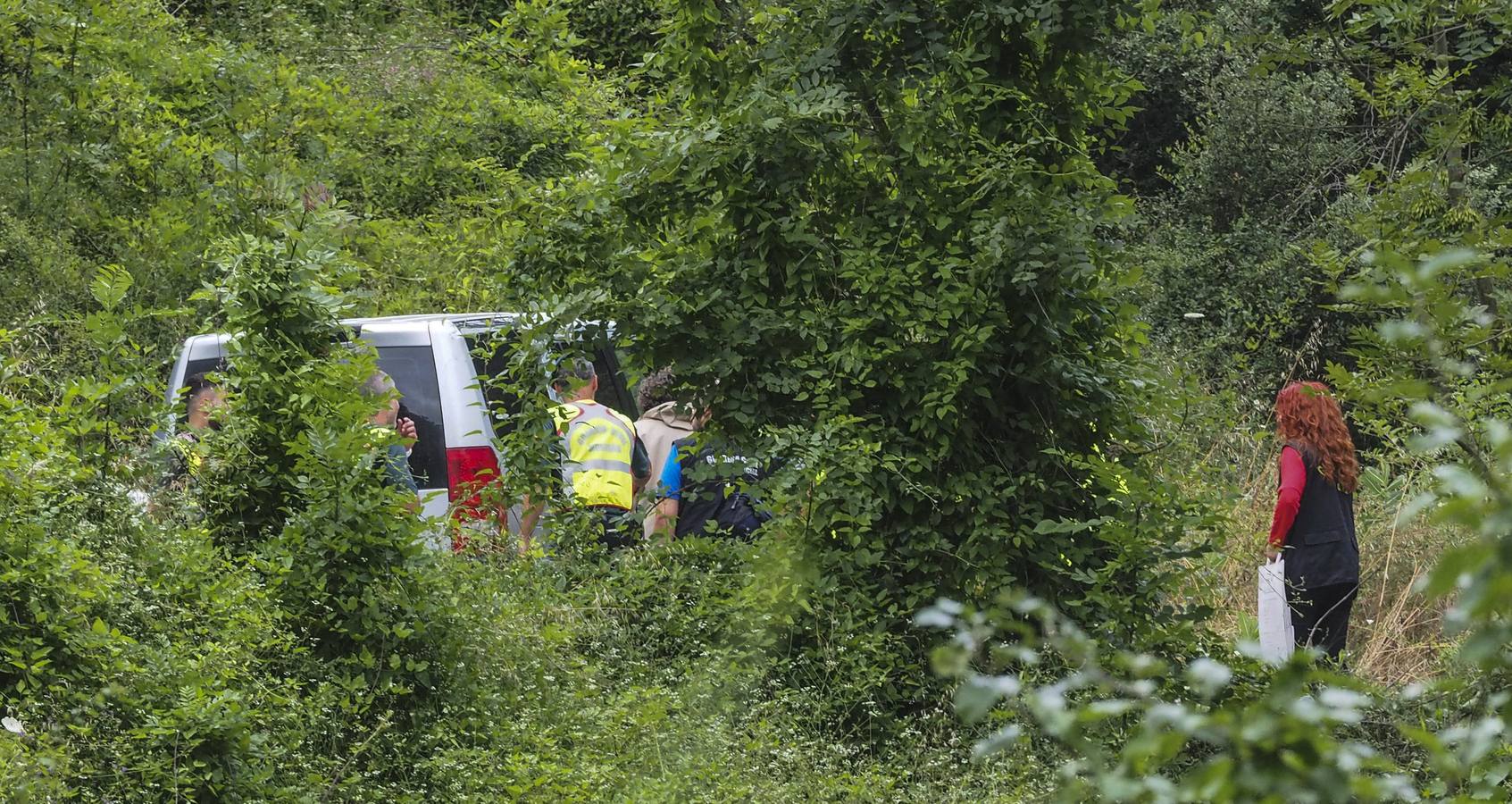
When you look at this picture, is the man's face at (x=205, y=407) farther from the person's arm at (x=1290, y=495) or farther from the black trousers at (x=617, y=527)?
the person's arm at (x=1290, y=495)

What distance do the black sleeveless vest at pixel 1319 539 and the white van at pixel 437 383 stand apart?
3.59 meters

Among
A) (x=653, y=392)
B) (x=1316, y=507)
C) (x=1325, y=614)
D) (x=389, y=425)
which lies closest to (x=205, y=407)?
(x=389, y=425)

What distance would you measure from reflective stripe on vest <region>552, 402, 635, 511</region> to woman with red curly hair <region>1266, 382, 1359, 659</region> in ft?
10.7

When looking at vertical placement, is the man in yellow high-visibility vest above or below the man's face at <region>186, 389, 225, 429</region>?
below

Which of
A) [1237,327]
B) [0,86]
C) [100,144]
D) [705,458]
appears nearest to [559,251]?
[705,458]

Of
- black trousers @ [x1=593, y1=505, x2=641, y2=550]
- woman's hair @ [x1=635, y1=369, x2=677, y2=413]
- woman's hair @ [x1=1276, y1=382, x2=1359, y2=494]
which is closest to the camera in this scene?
black trousers @ [x1=593, y1=505, x2=641, y2=550]

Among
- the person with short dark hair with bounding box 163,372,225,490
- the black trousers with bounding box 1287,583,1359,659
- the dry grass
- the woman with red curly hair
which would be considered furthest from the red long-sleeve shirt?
the person with short dark hair with bounding box 163,372,225,490

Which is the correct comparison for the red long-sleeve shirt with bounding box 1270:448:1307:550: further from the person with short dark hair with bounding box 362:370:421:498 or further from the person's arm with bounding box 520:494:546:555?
the person with short dark hair with bounding box 362:370:421:498

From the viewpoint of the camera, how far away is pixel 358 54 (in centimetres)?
1620

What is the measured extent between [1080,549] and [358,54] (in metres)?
11.7

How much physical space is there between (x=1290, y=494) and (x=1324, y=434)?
341 mm

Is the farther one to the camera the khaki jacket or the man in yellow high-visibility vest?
the khaki jacket

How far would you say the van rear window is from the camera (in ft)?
27.7

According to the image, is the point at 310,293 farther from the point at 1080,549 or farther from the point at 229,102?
the point at 229,102
